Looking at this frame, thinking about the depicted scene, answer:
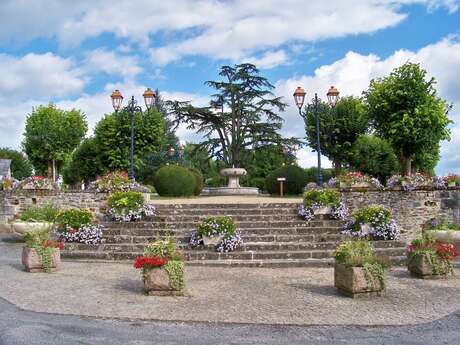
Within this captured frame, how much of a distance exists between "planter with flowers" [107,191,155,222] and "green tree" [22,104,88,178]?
2178 centimetres

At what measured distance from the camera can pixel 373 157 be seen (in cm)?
2589

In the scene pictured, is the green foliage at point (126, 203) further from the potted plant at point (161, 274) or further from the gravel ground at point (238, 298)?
the potted plant at point (161, 274)

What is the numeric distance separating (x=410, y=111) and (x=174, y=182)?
1014 cm

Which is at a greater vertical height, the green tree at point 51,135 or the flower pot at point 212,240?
the green tree at point 51,135

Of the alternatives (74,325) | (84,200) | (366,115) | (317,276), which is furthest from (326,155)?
(74,325)

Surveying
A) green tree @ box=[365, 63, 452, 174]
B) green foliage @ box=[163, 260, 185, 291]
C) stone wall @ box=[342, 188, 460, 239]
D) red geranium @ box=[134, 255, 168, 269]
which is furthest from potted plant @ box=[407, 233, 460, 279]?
green tree @ box=[365, 63, 452, 174]

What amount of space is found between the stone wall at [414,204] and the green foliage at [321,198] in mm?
2261

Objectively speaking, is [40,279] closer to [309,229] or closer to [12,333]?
[12,333]

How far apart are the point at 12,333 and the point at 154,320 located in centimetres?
149

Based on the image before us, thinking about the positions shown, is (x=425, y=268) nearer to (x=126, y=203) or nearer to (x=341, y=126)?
(x=126, y=203)

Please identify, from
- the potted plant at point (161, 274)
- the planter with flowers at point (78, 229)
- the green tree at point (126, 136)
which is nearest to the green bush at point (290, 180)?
the green tree at point (126, 136)

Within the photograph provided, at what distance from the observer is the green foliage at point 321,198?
41.2 feet

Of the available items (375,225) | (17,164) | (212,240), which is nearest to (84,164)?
(17,164)

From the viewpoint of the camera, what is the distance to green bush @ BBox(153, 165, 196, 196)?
20672 mm
